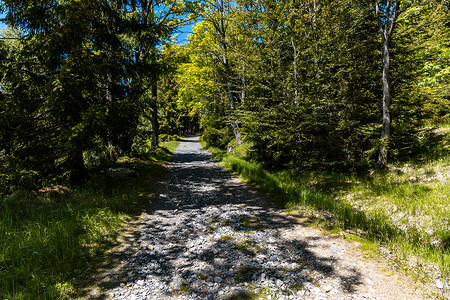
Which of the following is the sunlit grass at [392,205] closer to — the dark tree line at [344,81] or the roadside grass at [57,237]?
the dark tree line at [344,81]

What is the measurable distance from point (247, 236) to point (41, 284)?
375 centimetres

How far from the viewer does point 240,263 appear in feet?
12.2

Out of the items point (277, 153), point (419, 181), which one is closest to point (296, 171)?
point (277, 153)

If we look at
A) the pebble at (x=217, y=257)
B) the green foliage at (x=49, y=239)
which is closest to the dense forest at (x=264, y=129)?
the green foliage at (x=49, y=239)

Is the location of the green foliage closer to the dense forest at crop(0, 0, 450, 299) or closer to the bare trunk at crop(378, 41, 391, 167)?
the dense forest at crop(0, 0, 450, 299)

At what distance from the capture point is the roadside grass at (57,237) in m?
3.07

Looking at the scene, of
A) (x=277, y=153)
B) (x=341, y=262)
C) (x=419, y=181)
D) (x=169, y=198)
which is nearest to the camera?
(x=341, y=262)

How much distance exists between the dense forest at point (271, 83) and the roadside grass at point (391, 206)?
3.12ft

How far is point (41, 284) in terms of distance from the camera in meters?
3.05

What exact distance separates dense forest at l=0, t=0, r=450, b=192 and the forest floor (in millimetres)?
3890

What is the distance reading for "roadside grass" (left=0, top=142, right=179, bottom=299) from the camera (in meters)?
3.07

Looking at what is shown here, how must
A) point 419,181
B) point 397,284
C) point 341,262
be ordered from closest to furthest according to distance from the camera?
point 397,284 < point 341,262 < point 419,181

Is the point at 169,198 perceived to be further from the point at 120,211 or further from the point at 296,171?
the point at 296,171

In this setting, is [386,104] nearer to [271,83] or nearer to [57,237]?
[271,83]
